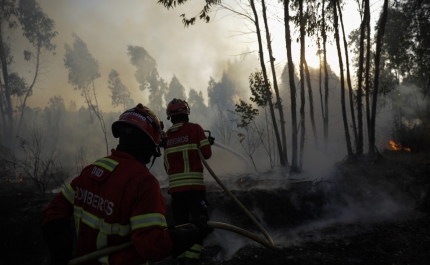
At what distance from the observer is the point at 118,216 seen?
5.48 ft

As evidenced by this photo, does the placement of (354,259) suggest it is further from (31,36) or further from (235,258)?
(31,36)

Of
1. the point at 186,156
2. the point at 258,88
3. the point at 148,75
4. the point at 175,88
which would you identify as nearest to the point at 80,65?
the point at 148,75

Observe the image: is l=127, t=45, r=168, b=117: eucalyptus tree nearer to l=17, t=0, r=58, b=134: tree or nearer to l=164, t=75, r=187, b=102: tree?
l=164, t=75, r=187, b=102: tree

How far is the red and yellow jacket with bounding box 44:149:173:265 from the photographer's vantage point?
1.57m

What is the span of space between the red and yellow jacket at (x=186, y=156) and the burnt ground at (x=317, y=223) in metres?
1.47

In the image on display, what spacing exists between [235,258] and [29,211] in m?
4.97

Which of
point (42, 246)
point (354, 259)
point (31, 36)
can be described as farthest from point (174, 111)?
point (31, 36)

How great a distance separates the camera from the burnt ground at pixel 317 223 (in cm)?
438

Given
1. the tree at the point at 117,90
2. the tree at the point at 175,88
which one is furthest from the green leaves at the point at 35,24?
the tree at the point at 175,88

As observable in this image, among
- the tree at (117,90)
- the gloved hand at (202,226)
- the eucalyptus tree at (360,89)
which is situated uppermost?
the tree at (117,90)

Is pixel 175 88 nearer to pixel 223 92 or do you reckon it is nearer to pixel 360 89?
pixel 223 92

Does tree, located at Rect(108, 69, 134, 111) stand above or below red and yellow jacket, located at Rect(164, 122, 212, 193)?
above

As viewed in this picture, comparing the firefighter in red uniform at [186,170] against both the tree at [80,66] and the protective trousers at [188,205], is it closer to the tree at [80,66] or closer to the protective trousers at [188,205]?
the protective trousers at [188,205]

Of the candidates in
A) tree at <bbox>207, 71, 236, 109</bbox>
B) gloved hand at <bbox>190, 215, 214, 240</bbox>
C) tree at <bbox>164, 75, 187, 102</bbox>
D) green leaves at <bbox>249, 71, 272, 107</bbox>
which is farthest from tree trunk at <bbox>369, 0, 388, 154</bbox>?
tree at <bbox>164, 75, 187, 102</bbox>
